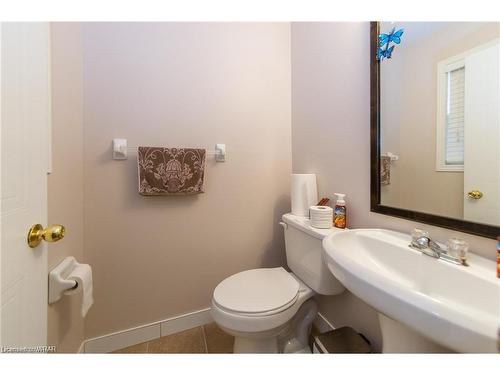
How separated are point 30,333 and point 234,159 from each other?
3.63ft

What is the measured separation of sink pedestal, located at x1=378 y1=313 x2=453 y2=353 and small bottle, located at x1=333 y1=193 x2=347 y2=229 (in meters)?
0.43

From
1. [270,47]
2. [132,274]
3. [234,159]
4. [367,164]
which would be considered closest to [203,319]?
[132,274]

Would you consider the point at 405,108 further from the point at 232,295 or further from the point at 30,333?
the point at 30,333

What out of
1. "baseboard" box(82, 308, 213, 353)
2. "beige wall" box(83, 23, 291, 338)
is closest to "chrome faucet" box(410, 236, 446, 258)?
"beige wall" box(83, 23, 291, 338)

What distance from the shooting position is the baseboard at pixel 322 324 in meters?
1.15

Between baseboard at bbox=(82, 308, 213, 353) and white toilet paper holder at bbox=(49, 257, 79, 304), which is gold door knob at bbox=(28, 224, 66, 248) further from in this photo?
baseboard at bbox=(82, 308, 213, 353)

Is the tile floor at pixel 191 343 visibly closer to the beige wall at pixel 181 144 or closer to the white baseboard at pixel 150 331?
the white baseboard at pixel 150 331

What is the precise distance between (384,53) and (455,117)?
41 centimetres

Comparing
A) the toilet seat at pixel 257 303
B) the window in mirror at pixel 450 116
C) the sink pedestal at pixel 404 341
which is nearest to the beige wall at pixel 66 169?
the toilet seat at pixel 257 303

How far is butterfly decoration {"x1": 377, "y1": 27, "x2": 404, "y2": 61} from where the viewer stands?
2.67 ft

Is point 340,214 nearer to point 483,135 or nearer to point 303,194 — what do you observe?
point 303,194

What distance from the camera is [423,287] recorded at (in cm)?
60

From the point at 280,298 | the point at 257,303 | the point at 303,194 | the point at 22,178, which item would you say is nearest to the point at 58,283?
the point at 22,178
